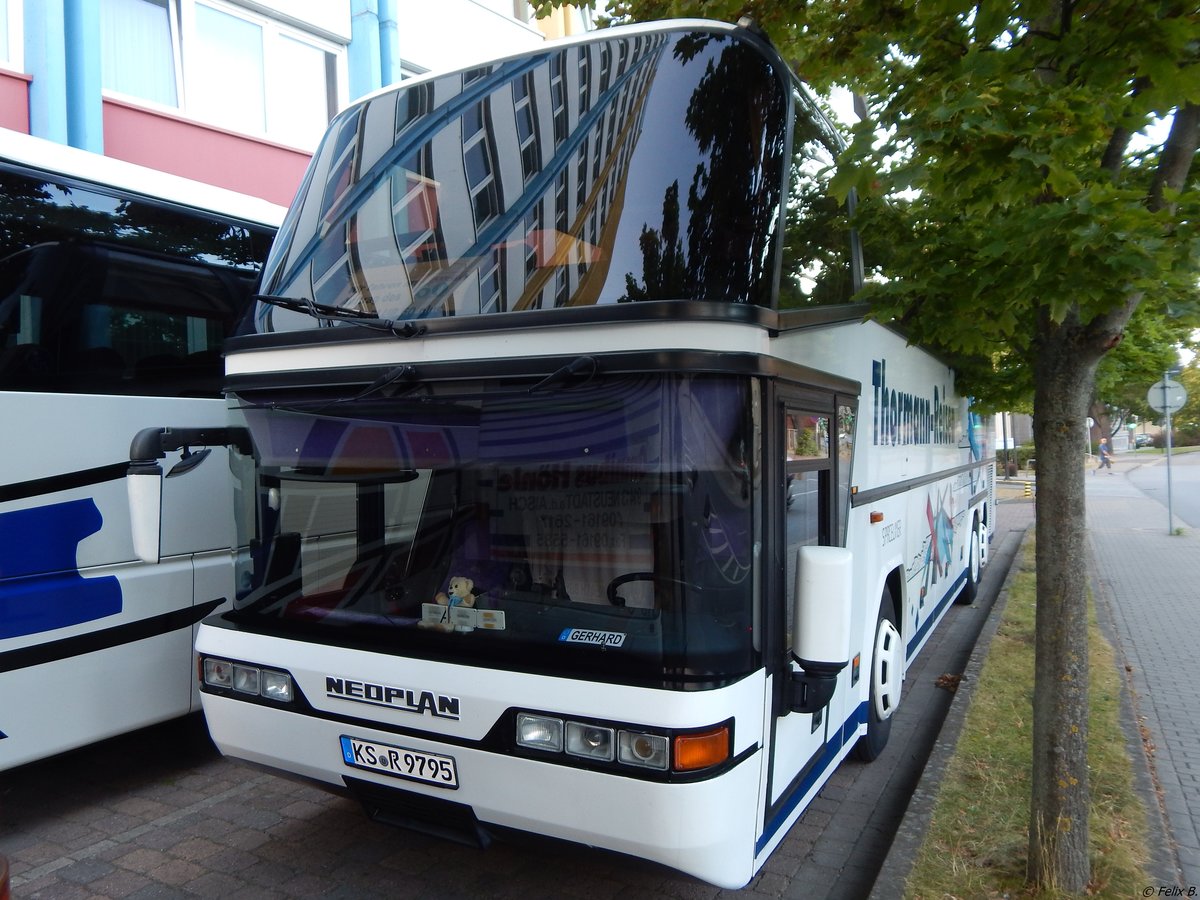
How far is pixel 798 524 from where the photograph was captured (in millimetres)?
3879

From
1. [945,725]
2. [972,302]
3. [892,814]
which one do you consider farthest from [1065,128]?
[945,725]

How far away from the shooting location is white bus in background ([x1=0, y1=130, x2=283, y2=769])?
4.49m

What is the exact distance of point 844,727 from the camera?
4.73 meters

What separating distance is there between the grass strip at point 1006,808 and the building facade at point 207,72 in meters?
9.74

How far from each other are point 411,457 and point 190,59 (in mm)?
10970

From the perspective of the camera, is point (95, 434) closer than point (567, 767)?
No

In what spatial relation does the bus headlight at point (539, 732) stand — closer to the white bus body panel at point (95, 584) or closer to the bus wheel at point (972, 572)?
the white bus body panel at point (95, 584)

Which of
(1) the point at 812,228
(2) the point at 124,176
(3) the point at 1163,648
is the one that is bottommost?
(3) the point at 1163,648

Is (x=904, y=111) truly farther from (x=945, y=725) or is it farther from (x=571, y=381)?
Result: (x=945, y=725)

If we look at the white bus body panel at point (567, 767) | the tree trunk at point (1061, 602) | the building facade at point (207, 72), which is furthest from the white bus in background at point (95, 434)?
the building facade at point (207, 72)

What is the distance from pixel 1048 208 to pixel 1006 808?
301 cm

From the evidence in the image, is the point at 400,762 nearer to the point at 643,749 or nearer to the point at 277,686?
the point at 277,686

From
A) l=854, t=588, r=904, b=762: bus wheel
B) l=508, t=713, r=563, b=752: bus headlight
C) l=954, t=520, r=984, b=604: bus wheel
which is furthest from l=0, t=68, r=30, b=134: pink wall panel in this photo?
l=954, t=520, r=984, b=604: bus wheel

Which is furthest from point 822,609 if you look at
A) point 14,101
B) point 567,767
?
point 14,101
